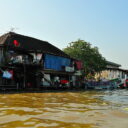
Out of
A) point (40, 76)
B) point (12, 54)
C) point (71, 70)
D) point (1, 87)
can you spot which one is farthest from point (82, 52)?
point (1, 87)

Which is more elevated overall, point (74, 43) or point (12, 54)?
point (74, 43)

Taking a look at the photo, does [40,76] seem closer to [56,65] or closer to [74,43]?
[56,65]

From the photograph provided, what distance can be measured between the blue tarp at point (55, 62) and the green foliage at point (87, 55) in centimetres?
805

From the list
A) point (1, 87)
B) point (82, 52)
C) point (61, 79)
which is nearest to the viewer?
point (1, 87)

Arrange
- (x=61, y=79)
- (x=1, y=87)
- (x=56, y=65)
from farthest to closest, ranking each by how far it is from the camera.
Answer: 1. (x=61, y=79)
2. (x=56, y=65)
3. (x=1, y=87)

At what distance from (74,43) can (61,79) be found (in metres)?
11.5

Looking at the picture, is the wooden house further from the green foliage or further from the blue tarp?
the green foliage

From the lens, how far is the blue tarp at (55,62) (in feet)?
101

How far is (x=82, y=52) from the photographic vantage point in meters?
42.9

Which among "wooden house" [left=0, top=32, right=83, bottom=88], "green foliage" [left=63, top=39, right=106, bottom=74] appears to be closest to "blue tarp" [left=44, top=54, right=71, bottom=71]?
"wooden house" [left=0, top=32, right=83, bottom=88]

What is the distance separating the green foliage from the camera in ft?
141

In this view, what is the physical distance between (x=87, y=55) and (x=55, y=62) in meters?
12.0

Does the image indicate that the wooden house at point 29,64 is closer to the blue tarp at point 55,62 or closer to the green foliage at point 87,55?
the blue tarp at point 55,62

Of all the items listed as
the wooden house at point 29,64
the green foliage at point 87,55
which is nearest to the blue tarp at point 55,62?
the wooden house at point 29,64
